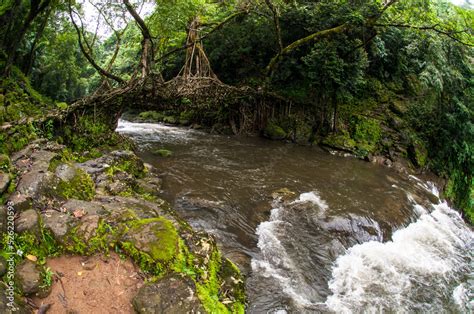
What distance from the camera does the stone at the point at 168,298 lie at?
3354 millimetres

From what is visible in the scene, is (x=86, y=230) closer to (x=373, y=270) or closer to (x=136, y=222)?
(x=136, y=222)

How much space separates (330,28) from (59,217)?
41.8ft

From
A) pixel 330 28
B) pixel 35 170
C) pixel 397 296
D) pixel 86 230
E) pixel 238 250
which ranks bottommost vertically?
pixel 397 296

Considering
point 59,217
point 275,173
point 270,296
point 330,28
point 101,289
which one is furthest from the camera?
point 330,28

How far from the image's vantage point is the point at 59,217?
13.4 ft

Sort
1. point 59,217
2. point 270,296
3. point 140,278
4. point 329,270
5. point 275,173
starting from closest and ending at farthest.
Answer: point 140,278 < point 59,217 < point 270,296 < point 329,270 < point 275,173

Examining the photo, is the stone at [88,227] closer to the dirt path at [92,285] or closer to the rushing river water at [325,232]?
the dirt path at [92,285]

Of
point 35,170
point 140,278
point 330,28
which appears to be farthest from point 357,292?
point 330,28

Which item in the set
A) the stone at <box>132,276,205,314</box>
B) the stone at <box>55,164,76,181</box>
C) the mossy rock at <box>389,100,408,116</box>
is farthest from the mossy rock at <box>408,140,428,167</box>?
the stone at <box>55,164,76,181</box>

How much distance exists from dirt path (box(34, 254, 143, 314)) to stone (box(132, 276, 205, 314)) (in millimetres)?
152

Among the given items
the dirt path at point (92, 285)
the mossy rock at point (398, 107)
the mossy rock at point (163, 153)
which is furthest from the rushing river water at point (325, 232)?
the mossy rock at point (398, 107)

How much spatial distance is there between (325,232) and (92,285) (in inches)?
184

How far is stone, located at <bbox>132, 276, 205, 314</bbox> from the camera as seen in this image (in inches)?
132

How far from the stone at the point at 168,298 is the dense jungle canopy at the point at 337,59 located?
8.64 meters
